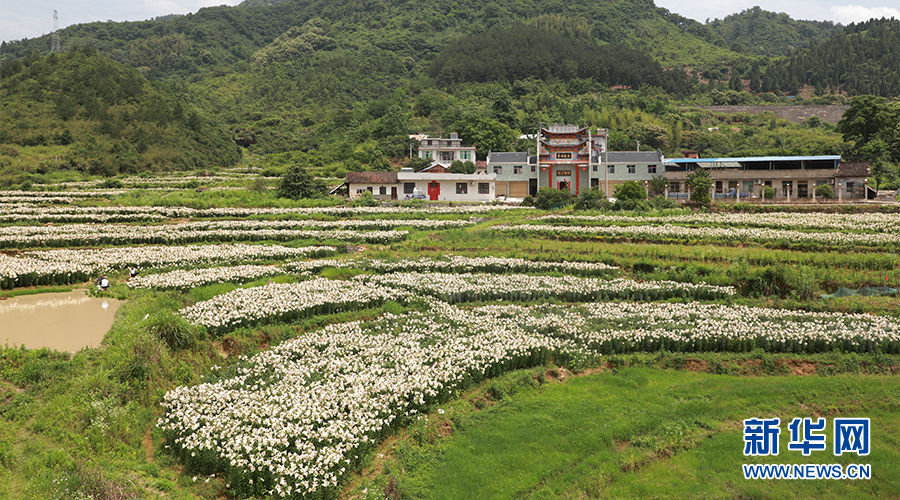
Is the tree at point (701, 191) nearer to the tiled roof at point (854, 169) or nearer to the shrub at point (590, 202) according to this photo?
the shrub at point (590, 202)

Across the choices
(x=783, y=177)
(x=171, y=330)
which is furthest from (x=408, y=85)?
(x=171, y=330)

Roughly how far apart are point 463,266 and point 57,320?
46.6ft

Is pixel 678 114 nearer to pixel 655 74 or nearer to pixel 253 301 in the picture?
pixel 655 74

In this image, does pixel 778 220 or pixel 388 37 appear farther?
pixel 388 37

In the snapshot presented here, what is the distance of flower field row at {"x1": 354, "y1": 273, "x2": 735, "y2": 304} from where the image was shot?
1988 cm

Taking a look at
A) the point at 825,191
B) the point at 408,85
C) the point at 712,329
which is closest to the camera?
the point at 712,329

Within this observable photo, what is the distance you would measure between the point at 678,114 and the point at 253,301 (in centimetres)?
9693

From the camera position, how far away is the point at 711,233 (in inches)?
1195

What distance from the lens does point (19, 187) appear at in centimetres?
4994

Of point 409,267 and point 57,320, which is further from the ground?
point 409,267

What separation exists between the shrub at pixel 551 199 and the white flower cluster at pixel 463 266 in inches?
912

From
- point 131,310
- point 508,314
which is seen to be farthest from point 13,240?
point 508,314

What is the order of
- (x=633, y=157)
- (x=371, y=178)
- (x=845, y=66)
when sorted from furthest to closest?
(x=845, y=66)
(x=633, y=157)
(x=371, y=178)

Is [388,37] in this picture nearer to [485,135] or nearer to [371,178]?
[485,135]
